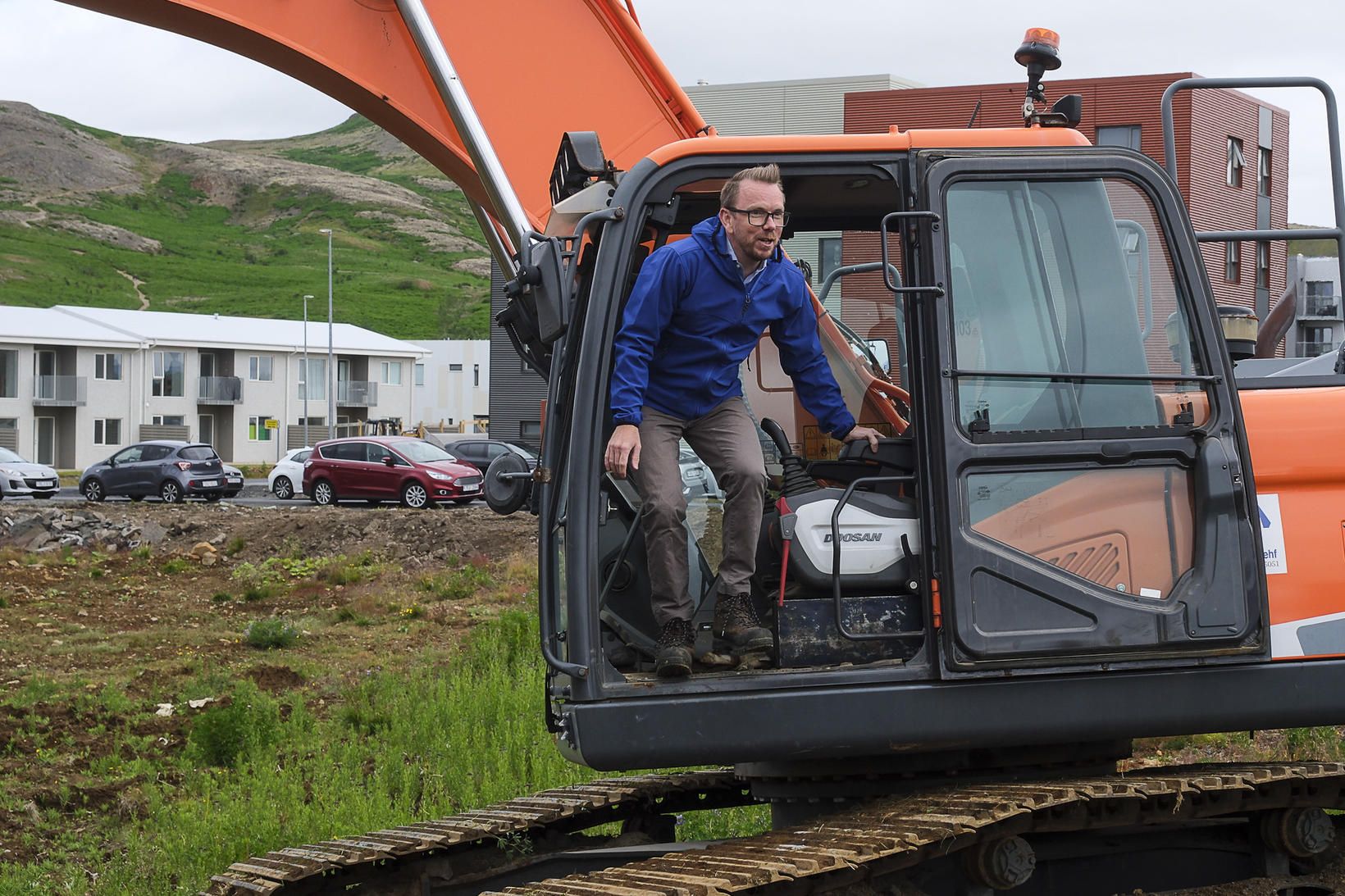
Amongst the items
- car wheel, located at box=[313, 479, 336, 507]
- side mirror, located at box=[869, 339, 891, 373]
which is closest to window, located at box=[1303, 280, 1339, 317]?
side mirror, located at box=[869, 339, 891, 373]

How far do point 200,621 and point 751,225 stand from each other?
12.9 m

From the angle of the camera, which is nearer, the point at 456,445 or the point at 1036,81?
the point at 1036,81

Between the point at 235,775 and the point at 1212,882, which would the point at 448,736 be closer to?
the point at 235,775

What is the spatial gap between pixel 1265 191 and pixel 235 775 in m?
6.42

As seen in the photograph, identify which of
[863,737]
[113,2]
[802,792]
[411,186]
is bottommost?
[802,792]

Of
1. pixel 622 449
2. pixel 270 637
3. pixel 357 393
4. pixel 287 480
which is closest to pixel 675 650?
pixel 622 449

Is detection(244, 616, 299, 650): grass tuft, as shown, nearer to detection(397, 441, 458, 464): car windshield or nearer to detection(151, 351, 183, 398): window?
detection(397, 441, 458, 464): car windshield

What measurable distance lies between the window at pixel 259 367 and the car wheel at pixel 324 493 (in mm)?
37080

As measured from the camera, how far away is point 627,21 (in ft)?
19.1

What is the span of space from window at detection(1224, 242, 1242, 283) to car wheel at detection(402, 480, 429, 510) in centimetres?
2860

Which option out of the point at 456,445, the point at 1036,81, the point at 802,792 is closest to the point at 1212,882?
the point at 802,792

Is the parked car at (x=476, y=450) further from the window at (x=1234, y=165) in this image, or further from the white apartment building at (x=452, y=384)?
the white apartment building at (x=452, y=384)

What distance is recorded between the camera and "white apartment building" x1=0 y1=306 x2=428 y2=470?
63.3 metres

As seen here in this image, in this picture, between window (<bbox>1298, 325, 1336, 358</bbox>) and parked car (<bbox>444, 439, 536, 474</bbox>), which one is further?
parked car (<bbox>444, 439, 536, 474</bbox>)
